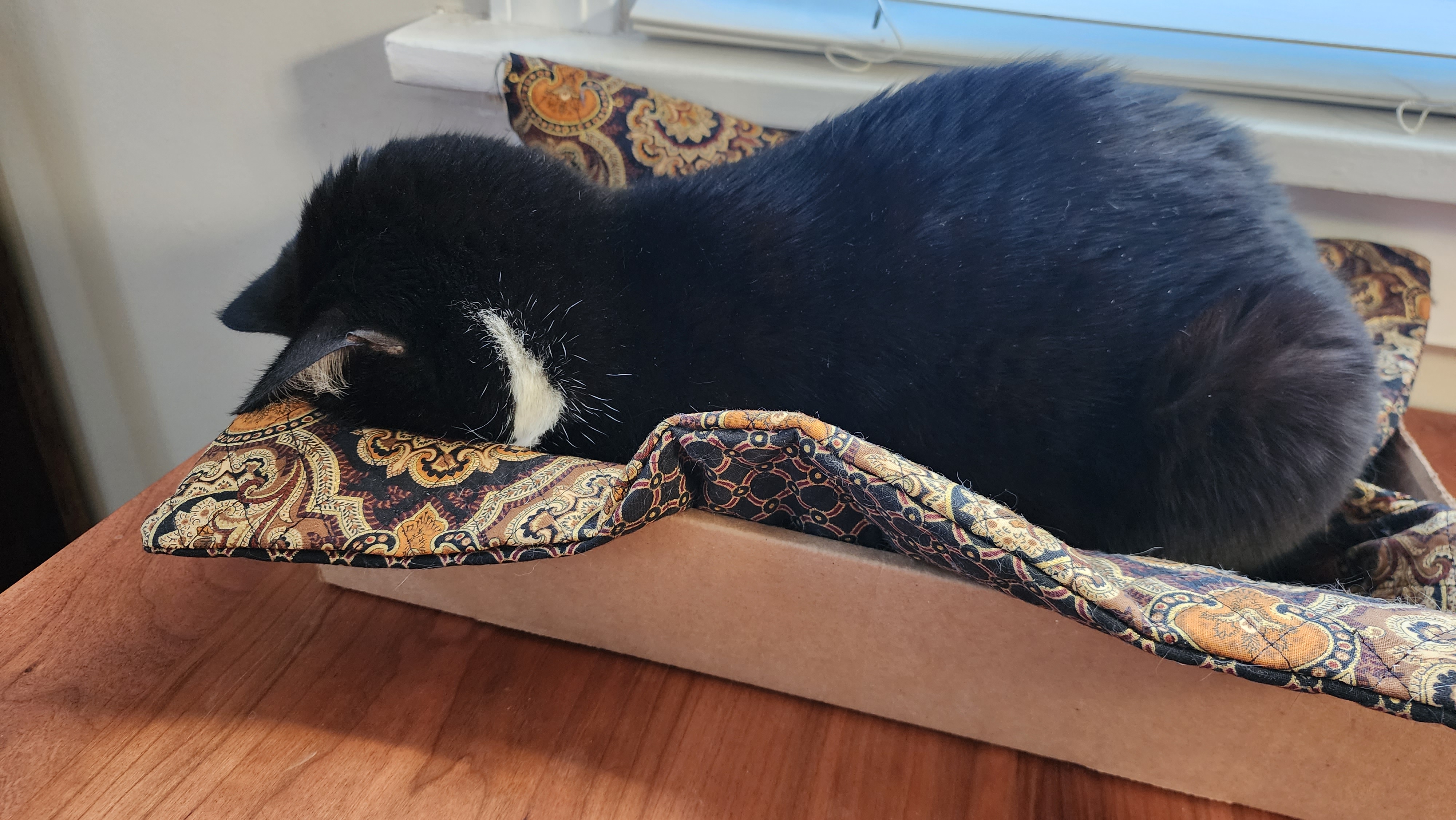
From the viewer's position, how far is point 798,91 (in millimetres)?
792

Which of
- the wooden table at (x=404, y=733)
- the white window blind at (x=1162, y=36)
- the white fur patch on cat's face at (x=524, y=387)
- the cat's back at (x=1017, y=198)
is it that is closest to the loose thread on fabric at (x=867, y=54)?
the white window blind at (x=1162, y=36)

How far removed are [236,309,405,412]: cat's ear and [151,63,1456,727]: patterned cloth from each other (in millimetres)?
31

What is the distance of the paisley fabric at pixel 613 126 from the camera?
2.49ft

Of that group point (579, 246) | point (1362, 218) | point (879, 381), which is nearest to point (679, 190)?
point (579, 246)

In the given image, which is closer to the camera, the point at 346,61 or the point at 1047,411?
the point at 1047,411

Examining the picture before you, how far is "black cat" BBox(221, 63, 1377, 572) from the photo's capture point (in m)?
0.52

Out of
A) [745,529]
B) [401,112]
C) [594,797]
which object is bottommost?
[594,797]

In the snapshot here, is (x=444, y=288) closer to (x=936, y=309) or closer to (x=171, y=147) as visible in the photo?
(x=936, y=309)

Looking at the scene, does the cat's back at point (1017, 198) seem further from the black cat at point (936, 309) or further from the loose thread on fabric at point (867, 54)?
the loose thread on fabric at point (867, 54)

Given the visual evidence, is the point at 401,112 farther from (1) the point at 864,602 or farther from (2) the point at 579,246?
(1) the point at 864,602

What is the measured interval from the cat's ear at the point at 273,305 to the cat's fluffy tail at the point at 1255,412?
595 mm

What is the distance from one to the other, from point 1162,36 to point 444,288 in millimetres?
751

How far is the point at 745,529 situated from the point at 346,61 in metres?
0.72

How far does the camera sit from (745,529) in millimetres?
460
